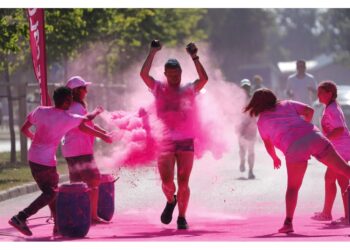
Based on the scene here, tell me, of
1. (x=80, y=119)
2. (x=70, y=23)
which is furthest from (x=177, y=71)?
(x=70, y=23)

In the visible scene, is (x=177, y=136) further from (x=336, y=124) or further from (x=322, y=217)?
(x=322, y=217)

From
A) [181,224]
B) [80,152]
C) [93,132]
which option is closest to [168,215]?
[181,224]

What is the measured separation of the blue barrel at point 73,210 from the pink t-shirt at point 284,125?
193 centimetres

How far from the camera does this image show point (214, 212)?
1462 centimetres

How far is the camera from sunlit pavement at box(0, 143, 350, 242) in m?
11.4

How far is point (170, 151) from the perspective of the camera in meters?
12.4

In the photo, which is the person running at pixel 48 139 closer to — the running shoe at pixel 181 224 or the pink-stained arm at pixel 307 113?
the running shoe at pixel 181 224

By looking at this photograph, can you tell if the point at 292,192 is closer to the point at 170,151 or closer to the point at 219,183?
the point at 170,151

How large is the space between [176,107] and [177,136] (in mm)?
319

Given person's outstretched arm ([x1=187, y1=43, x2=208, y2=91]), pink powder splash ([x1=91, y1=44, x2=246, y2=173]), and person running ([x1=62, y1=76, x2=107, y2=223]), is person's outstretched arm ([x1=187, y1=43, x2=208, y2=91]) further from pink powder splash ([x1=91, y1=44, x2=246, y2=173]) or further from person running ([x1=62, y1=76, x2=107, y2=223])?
person running ([x1=62, y1=76, x2=107, y2=223])

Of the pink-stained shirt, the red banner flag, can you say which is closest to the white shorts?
the pink-stained shirt

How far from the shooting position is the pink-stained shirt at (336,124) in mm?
12703
